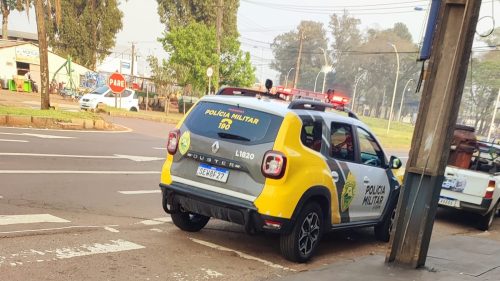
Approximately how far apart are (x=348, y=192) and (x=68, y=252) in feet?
11.0

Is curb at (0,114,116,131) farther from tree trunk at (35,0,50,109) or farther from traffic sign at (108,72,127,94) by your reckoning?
traffic sign at (108,72,127,94)

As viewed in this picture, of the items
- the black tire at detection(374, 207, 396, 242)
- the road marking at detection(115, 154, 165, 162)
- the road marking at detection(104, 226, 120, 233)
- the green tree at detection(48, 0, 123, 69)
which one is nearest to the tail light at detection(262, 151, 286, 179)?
the road marking at detection(104, 226, 120, 233)

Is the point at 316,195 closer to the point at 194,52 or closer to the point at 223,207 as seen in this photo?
the point at 223,207

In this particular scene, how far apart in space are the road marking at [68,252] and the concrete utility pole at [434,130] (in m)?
3.09

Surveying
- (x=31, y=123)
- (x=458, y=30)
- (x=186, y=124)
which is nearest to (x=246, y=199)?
(x=186, y=124)

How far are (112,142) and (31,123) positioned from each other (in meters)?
3.45

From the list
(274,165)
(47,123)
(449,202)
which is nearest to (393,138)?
(47,123)

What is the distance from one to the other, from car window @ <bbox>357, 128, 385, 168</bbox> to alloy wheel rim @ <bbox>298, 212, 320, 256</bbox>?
4.47 ft

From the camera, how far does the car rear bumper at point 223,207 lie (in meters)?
5.29

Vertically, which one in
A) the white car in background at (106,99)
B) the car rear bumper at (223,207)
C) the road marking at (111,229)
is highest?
the car rear bumper at (223,207)

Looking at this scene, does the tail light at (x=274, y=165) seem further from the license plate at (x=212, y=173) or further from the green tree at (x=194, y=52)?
the green tree at (x=194, y=52)

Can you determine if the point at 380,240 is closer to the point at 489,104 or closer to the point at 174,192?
the point at 174,192

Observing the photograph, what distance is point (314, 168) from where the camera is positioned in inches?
222

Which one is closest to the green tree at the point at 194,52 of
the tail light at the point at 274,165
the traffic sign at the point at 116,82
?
the traffic sign at the point at 116,82
